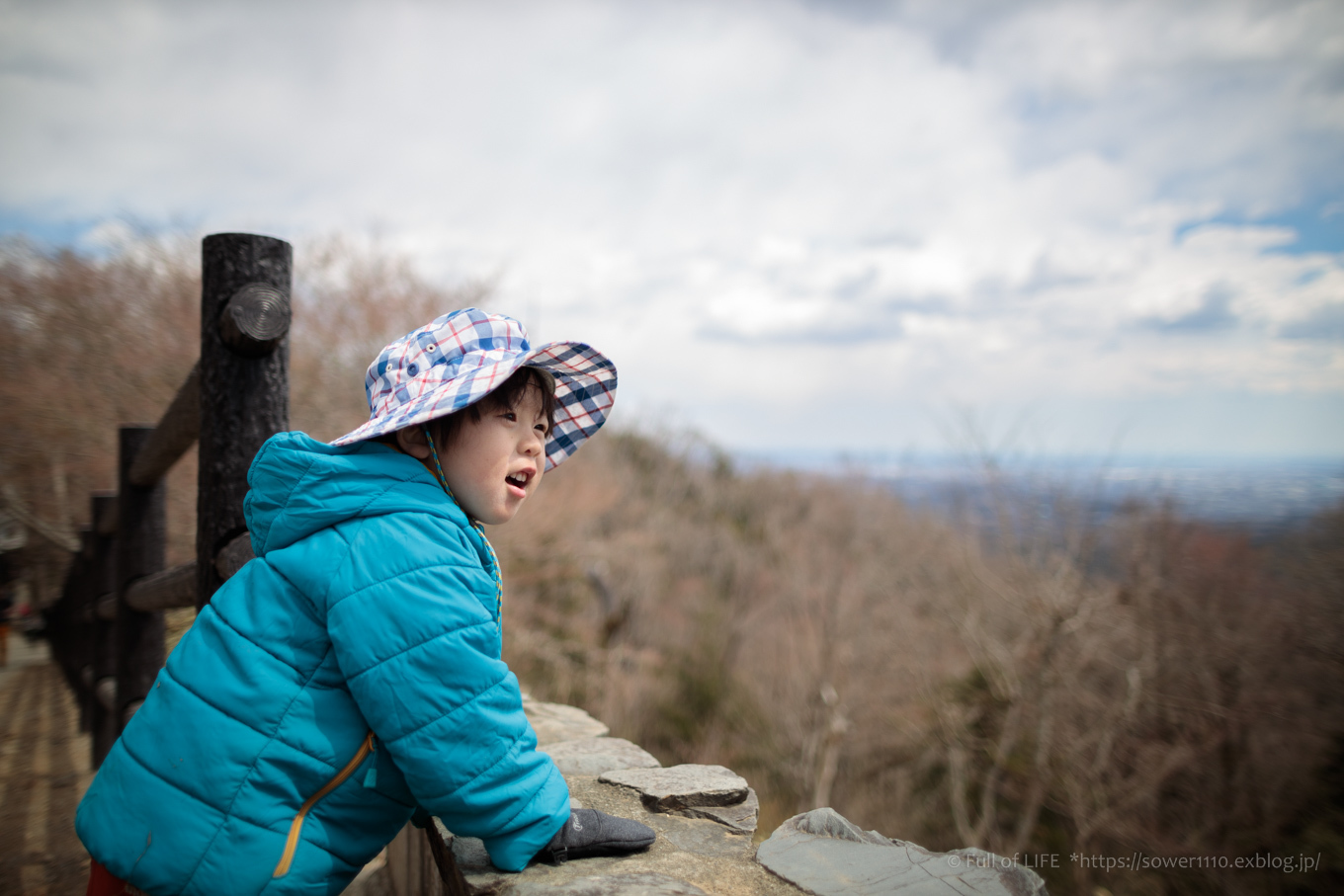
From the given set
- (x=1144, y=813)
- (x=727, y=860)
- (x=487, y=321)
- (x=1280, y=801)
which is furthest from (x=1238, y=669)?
(x=487, y=321)

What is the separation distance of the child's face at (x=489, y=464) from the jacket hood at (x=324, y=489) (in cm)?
8

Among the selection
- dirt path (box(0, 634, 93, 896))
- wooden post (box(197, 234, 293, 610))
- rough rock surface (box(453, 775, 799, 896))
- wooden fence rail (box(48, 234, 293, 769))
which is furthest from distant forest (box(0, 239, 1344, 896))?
rough rock surface (box(453, 775, 799, 896))

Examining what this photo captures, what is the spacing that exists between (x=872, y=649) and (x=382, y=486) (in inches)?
596

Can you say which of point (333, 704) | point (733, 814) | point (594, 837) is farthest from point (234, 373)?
point (733, 814)

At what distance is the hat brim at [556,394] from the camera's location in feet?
4.54

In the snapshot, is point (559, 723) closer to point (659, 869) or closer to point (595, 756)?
point (595, 756)

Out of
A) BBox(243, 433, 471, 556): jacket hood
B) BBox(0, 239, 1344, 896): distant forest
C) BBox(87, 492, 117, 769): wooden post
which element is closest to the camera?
BBox(243, 433, 471, 556): jacket hood

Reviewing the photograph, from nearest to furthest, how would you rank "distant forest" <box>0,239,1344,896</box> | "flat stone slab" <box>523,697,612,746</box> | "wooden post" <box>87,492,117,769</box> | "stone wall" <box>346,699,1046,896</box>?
"stone wall" <box>346,699,1046,896</box>
"flat stone slab" <box>523,697,612,746</box>
"wooden post" <box>87,492,117,769</box>
"distant forest" <box>0,239,1344,896</box>

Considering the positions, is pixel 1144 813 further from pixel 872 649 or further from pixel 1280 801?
pixel 872 649

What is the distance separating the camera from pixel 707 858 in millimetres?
1692

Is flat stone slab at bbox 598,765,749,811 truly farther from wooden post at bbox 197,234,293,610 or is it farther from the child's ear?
wooden post at bbox 197,234,293,610

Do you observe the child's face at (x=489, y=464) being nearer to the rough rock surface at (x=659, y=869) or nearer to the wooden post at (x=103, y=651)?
the rough rock surface at (x=659, y=869)

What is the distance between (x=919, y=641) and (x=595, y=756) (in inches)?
551

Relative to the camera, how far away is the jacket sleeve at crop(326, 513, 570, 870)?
1250 millimetres
